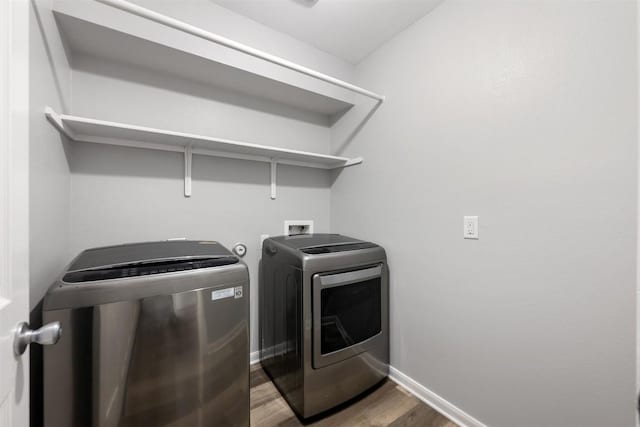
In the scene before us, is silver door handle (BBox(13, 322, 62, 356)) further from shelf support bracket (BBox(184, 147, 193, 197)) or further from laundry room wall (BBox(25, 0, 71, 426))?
shelf support bracket (BBox(184, 147, 193, 197))

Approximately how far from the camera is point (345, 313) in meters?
1.46

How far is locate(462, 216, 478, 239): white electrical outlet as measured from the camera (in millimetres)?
1271

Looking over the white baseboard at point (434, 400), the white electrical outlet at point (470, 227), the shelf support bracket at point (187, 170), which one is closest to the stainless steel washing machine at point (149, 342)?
the shelf support bracket at point (187, 170)

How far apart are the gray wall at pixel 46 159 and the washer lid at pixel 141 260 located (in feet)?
0.35

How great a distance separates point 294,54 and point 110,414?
7.23 feet

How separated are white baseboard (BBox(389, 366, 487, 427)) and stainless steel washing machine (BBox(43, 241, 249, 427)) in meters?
1.04

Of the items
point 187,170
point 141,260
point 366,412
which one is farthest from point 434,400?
point 187,170

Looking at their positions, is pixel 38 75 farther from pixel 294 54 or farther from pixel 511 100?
pixel 511 100

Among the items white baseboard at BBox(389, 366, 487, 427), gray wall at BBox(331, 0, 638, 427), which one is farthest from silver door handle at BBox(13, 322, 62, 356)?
white baseboard at BBox(389, 366, 487, 427)

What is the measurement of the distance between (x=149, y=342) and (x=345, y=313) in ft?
3.20

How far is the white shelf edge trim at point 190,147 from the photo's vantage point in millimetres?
1140

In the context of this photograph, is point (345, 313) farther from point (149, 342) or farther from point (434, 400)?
point (149, 342)

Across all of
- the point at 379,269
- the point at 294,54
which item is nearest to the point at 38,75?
the point at 294,54

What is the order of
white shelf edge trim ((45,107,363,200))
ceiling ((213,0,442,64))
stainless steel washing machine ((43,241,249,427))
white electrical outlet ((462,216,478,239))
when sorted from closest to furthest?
stainless steel washing machine ((43,241,249,427)) < white shelf edge trim ((45,107,363,200)) < white electrical outlet ((462,216,478,239)) < ceiling ((213,0,442,64))
